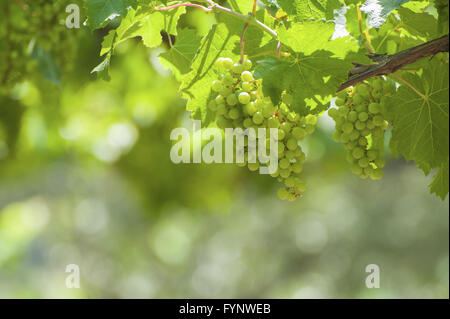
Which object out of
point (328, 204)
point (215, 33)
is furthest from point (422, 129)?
point (328, 204)

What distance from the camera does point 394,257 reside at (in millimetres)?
10859

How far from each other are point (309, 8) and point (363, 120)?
0.20 metres

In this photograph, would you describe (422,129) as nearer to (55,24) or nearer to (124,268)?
(55,24)

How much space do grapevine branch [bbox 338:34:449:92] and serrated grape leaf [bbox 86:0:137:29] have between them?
353 mm

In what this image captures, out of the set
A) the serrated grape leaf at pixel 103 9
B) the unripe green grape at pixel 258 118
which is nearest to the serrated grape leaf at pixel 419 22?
the unripe green grape at pixel 258 118

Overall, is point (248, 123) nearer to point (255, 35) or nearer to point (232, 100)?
point (232, 100)

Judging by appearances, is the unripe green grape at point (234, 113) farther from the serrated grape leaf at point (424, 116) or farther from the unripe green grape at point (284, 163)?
the serrated grape leaf at point (424, 116)

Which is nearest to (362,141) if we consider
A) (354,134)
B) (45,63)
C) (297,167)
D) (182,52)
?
(354,134)

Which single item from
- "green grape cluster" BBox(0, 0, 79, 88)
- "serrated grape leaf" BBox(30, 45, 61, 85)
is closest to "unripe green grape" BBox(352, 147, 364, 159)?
"green grape cluster" BBox(0, 0, 79, 88)

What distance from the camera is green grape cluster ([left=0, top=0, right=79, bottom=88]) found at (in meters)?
1.30

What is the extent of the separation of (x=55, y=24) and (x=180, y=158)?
160 cm

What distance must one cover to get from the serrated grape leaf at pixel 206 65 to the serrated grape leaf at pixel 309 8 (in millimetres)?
96

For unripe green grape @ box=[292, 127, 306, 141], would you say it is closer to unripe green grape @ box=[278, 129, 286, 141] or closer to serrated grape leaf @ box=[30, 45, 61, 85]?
unripe green grape @ box=[278, 129, 286, 141]

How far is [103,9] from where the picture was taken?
76cm
